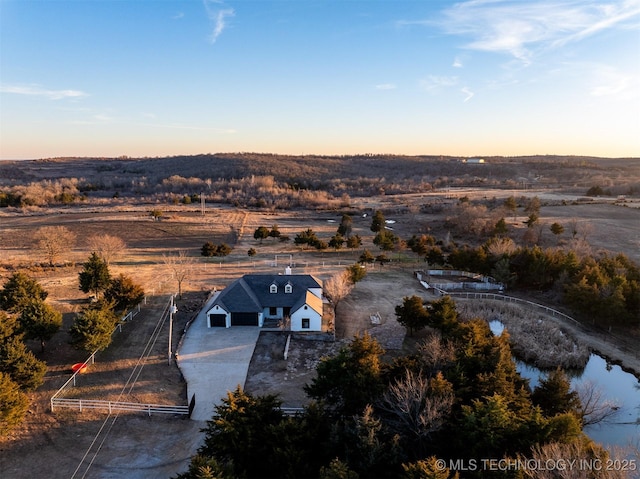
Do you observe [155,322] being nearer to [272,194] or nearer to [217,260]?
[217,260]

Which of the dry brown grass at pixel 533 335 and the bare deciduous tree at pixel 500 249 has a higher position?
the bare deciduous tree at pixel 500 249

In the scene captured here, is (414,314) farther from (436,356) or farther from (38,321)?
(38,321)

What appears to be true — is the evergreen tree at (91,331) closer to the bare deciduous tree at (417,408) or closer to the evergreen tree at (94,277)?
the evergreen tree at (94,277)

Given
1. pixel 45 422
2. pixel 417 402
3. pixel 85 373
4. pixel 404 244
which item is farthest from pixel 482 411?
pixel 404 244

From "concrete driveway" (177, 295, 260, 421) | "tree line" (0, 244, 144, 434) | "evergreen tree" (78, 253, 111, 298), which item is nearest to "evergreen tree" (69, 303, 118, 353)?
"tree line" (0, 244, 144, 434)

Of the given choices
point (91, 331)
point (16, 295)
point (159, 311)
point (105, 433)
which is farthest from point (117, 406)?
point (16, 295)

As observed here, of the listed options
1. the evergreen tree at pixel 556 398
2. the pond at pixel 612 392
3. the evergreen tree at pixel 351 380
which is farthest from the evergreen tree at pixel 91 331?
the pond at pixel 612 392

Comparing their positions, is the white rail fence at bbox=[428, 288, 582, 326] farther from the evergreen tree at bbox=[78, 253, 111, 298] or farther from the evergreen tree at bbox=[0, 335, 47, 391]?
the evergreen tree at bbox=[0, 335, 47, 391]
